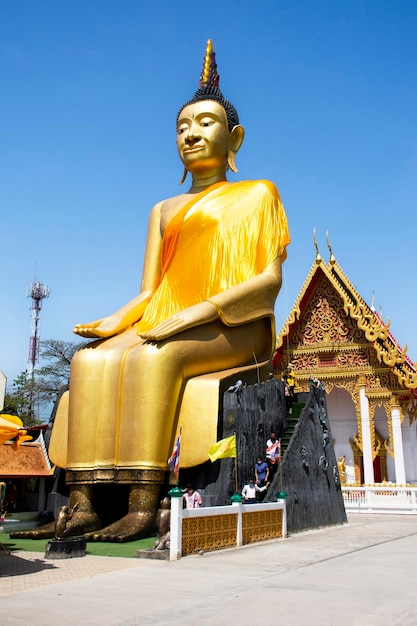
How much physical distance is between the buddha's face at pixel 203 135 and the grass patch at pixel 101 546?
7026 mm

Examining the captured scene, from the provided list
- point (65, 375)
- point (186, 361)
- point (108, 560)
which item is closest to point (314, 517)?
point (186, 361)

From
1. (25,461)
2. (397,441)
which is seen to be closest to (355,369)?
(397,441)

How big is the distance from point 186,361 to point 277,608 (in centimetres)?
580

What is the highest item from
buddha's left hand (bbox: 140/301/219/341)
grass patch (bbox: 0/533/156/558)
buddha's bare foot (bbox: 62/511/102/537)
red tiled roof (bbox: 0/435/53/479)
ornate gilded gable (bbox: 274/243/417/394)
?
ornate gilded gable (bbox: 274/243/417/394)

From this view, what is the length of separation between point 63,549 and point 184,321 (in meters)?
3.87

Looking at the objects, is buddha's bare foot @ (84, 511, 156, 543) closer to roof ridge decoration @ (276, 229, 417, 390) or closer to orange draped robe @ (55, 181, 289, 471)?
orange draped robe @ (55, 181, 289, 471)

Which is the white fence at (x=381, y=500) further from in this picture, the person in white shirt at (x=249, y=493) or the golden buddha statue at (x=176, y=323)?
the person in white shirt at (x=249, y=493)

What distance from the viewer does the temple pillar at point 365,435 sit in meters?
22.0

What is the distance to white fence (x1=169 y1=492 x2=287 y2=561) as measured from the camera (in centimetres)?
764

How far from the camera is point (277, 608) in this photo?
16.2ft

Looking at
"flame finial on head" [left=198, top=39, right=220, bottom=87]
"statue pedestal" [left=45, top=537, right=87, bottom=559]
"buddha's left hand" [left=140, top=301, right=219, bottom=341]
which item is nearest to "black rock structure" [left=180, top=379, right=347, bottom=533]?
"buddha's left hand" [left=140, top=301, right=219, bottom=341]

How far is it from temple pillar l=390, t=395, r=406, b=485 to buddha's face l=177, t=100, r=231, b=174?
1269cm

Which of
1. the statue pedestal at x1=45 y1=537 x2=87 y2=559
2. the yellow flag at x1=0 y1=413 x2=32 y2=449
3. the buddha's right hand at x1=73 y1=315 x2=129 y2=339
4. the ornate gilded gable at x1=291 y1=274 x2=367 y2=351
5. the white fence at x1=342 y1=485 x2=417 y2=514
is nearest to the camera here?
the yellow flag at x1=0 y1=413 x2=32 y2=449

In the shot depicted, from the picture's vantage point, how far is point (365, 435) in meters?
22.5
